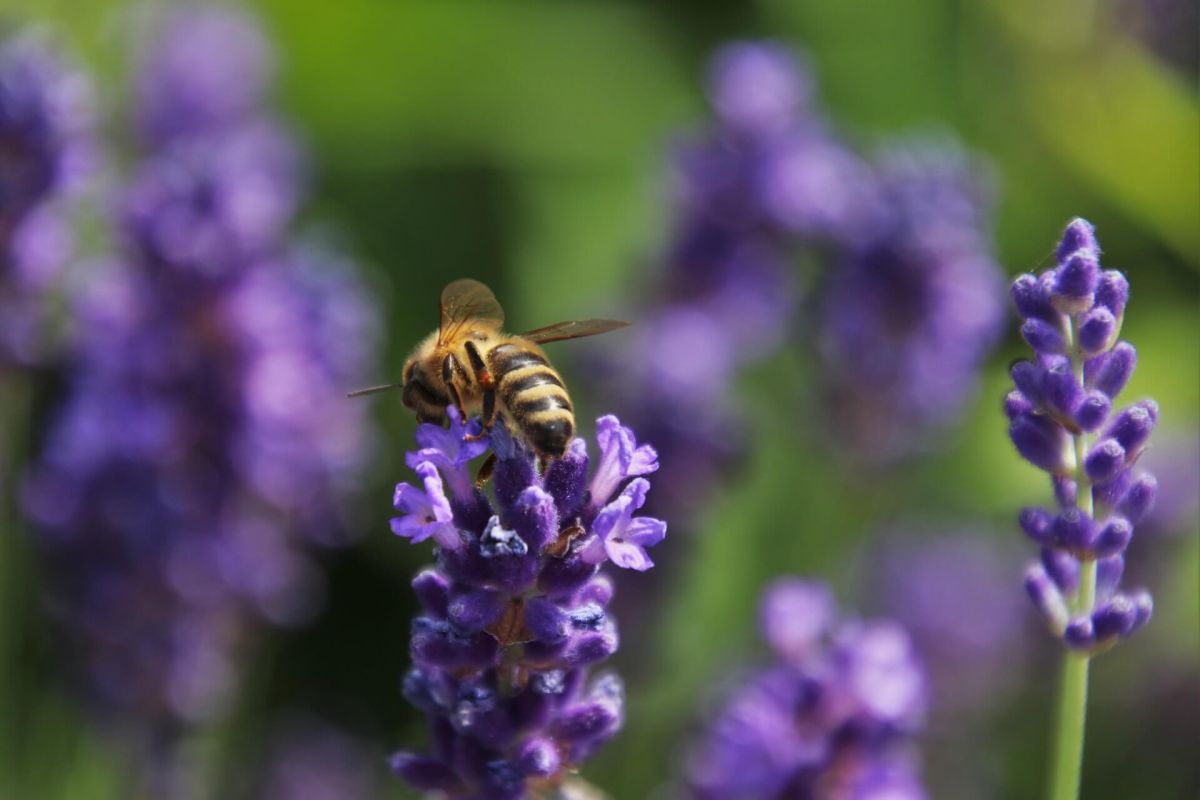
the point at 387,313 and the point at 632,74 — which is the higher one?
the point at 632,74

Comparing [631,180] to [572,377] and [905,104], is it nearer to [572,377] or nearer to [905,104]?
[905,104]

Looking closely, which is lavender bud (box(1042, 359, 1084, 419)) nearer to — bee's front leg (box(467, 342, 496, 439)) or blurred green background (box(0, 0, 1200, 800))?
bee's front leg (box(467, 342, 496, 439))

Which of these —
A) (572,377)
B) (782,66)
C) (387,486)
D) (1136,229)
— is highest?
(782,66)

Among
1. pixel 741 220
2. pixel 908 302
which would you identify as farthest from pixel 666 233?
pixel 908 302

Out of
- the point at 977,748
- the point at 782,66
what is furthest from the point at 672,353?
the point at 977,748

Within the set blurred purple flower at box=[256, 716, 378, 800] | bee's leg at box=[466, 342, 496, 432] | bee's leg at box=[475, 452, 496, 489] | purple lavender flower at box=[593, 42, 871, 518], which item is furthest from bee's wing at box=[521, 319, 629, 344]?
blurred purple flower at box=[256, 716, 378, 800]

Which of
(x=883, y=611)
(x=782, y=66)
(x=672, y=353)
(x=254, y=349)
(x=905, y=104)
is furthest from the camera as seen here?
(x=905, y=104)

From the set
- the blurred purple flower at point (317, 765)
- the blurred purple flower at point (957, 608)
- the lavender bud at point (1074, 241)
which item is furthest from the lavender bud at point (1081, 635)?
the blurred purple flower at point (317, 765)
